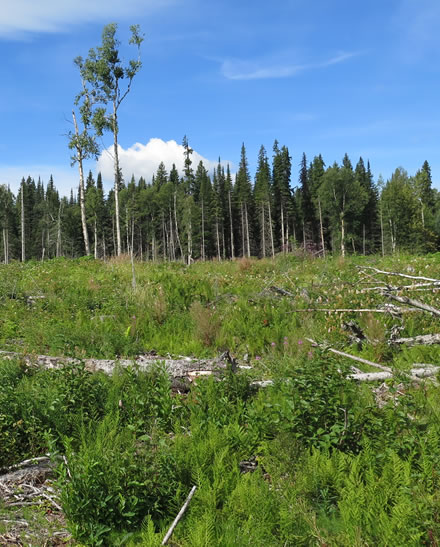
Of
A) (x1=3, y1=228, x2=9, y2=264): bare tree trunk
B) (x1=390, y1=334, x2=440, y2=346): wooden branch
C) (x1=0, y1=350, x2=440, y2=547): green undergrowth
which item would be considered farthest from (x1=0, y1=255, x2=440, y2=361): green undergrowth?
(x1=3, y1=228, x2=9, y2=264): bare tree trunk

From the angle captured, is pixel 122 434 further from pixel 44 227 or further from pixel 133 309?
pixel 44 227

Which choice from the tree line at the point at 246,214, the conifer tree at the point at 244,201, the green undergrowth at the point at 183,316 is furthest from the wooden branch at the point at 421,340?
the conifer tree at the point at 244,201

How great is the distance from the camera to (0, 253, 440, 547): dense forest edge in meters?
2.71

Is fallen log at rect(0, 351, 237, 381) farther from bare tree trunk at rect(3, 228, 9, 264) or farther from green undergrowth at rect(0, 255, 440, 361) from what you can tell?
bare tree trunk at rect(3, 228, 9, 264)

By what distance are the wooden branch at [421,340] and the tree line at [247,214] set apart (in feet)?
156

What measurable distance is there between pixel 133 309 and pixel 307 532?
671cm

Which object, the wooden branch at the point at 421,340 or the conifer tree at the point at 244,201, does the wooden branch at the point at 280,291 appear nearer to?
the wooden branch at the point at 421,340

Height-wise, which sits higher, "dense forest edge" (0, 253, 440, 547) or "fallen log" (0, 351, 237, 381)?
"fallen log" (0, 351, 237, 381)

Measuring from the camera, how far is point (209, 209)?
6512cm

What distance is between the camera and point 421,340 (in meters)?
6.43

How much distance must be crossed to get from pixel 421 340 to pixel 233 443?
4078 millimetres

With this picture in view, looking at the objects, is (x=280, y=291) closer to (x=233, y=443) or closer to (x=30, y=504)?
(x=233, y=443)

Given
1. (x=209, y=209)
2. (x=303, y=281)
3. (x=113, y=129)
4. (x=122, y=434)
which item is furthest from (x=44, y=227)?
(x=122, y=434)

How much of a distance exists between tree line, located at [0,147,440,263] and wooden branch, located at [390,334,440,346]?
4743cm
